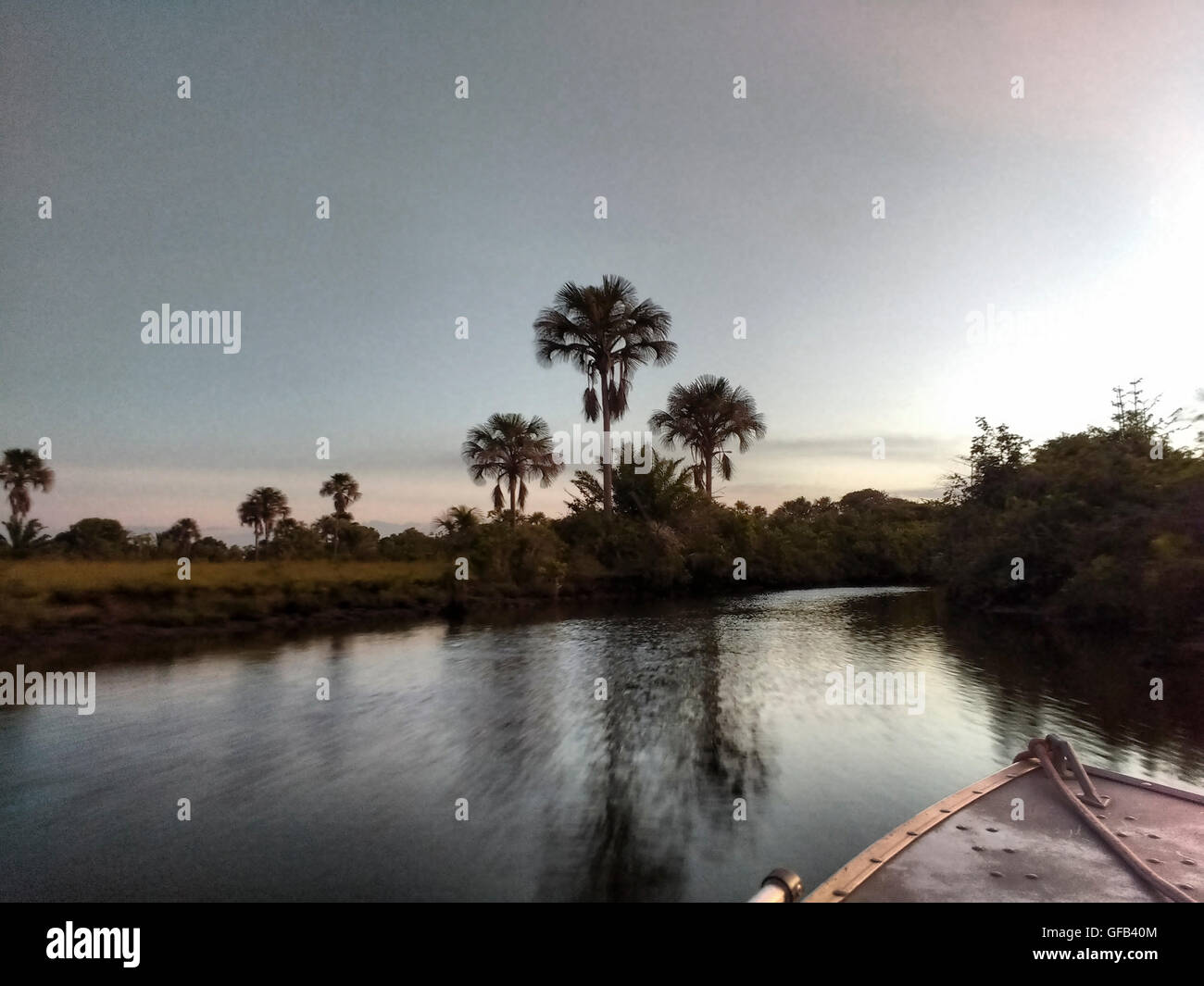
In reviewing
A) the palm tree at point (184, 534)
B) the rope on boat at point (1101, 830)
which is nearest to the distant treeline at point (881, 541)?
the palm tree at point (184, 534)

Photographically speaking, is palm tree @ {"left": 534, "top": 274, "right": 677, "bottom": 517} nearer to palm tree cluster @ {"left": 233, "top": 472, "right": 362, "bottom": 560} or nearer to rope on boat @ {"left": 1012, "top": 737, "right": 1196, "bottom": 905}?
palm tree cluster @ {"left": 233, "top": 472, "right": 362, "bottom": 560}

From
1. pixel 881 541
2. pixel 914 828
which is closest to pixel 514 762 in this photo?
pixel 914 828

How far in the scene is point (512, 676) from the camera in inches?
478

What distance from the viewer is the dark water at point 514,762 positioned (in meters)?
4.90

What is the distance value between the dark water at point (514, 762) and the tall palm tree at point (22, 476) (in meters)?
5.13

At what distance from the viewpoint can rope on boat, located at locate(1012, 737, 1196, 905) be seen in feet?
10.2

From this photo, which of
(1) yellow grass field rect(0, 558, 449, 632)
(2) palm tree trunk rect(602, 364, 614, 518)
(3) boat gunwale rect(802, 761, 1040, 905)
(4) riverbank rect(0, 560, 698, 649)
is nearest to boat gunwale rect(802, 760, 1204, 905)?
(3) boat gunwale rect(802, 761, 1040, 905)

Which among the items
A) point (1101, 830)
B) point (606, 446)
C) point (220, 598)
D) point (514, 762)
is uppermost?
point (606, 446)

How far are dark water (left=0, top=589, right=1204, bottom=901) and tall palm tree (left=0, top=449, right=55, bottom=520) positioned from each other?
202 inches

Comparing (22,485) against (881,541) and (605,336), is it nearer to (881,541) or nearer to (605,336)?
(605,336)

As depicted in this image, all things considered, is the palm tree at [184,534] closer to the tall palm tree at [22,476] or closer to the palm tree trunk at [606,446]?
the tall palm tree at [22,476]

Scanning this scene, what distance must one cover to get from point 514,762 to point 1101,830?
527 centimetres

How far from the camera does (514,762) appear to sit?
7461mm
